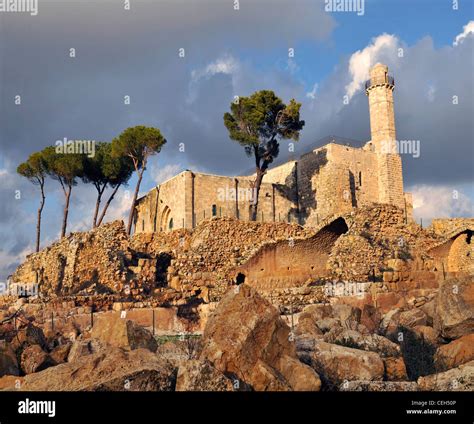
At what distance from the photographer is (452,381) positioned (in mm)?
5812

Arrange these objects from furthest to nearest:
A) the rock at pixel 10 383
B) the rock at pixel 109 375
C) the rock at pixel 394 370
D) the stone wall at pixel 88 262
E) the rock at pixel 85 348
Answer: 1. the stone wall at pixel 88 262
2. the rock at pixel 85 348
3. the rock at pixel 394 370
4. the rock at pixel 10 383
5. the rock at pixel 109 375

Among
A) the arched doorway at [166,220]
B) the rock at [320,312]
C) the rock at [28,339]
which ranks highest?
the arched doorway at [166,220]

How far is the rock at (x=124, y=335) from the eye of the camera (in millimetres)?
7594

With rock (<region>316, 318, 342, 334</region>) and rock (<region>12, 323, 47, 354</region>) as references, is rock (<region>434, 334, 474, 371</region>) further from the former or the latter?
rock (<region>12, 323, 47, 354</region>)

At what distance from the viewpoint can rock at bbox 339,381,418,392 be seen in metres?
5.43

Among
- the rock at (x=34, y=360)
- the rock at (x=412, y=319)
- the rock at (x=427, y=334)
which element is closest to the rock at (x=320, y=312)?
the rock at (x=412, y=319)

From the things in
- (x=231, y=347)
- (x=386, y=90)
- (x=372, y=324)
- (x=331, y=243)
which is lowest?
(x=372, y=324)

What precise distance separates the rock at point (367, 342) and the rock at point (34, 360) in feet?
15.0

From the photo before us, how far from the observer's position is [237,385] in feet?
16.4

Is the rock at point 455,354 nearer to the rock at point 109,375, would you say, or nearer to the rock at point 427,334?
the rock at point 427,334

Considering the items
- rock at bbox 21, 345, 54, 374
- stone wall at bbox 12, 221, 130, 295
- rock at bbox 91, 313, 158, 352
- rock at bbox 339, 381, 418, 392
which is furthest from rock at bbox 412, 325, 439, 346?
stone wall at bbox 12, 221, 130, 295
